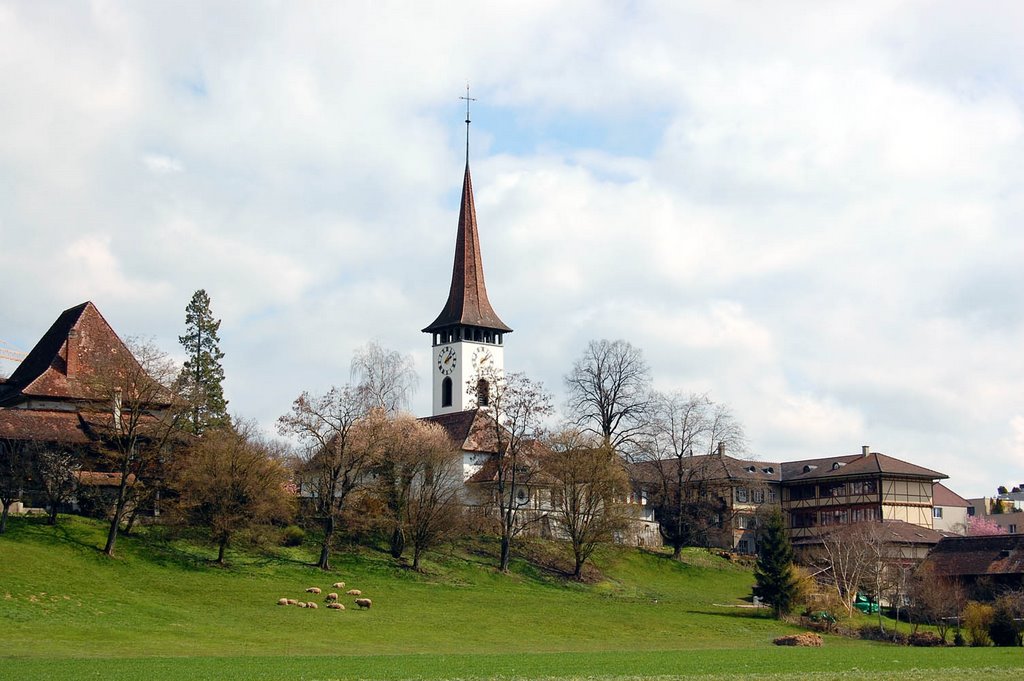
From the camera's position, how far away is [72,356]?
7219 centimetres


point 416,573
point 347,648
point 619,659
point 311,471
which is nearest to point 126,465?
point 311,471

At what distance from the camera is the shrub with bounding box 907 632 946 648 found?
57031 millimetres

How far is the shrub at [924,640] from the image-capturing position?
187 feet

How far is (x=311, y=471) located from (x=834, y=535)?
31982 millimetres

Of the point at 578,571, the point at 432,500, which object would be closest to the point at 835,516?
the point at 578,571

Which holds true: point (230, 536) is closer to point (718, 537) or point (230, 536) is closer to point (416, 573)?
point (416, 573)

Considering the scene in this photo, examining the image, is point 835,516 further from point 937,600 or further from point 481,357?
point 937,600

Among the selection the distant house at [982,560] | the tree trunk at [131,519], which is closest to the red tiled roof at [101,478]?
the tree trunk at [131,519]

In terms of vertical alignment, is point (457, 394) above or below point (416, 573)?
above

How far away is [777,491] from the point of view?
101 m

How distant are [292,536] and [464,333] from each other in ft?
113

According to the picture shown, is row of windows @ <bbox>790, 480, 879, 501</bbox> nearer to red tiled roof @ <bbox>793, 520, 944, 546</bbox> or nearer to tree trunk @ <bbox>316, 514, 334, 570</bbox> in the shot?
red tiled roof @ <bbox>793, 520, 944, 546</bbox>

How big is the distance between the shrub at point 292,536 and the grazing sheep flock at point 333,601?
7780 mm

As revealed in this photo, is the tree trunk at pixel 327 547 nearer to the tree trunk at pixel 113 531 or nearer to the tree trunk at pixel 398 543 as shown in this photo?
the tree trunk at pixel 398 543
